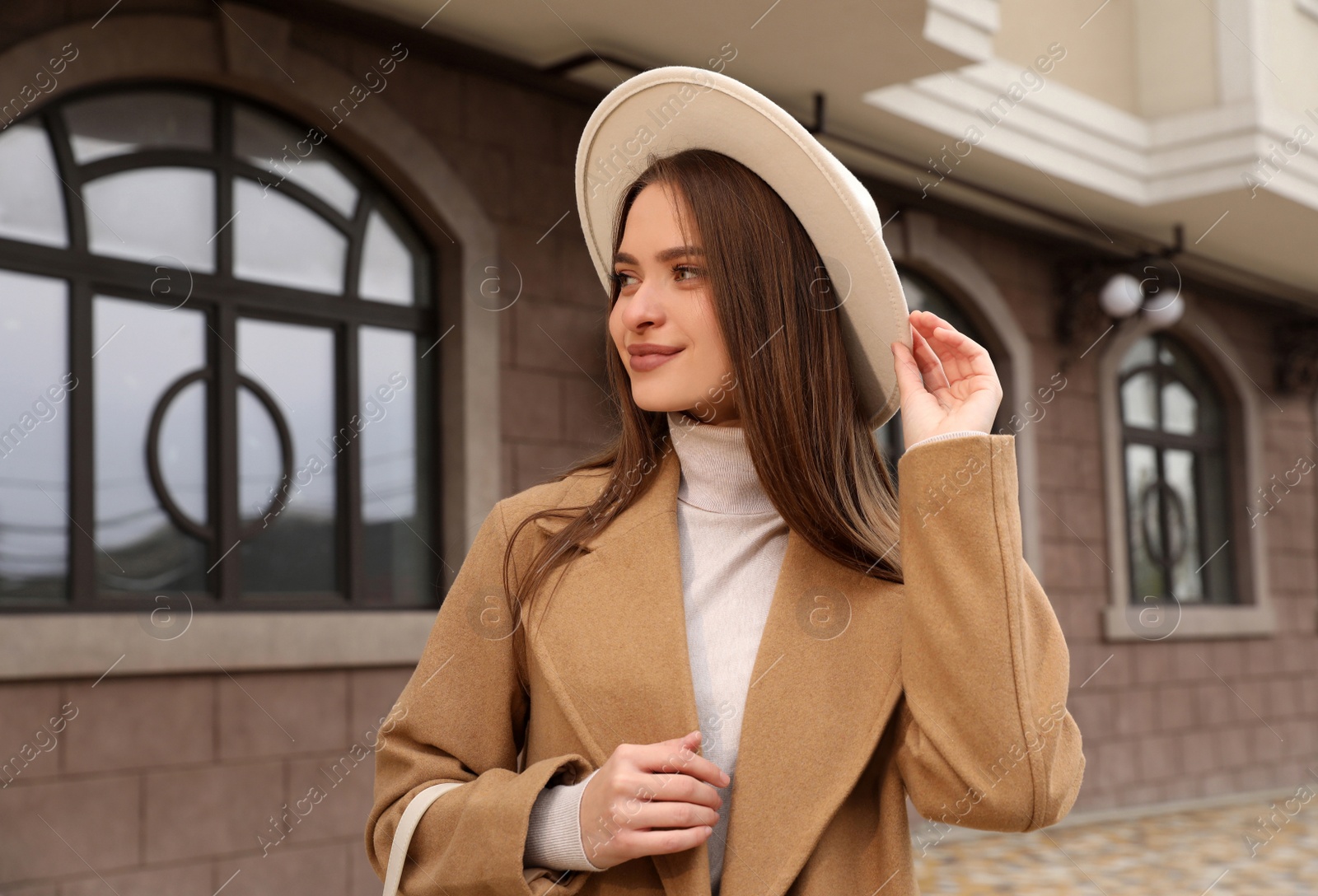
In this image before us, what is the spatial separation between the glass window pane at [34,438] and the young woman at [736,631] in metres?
3.01

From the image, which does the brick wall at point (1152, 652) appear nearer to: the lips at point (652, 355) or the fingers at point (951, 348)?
the fingers at point (951, 348)

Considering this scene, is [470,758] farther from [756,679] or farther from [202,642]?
[202,642]

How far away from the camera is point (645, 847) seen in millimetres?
1309

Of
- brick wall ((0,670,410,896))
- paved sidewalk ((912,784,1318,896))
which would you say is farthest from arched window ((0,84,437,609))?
paved sidewalk ((912,784,1318,896))

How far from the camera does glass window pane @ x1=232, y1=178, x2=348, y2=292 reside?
4621 mm

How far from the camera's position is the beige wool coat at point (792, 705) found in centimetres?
137

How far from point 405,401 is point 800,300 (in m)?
3.73

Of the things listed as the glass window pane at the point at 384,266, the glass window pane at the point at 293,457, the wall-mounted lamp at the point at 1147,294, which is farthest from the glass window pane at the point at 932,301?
the glass window pane at the point at 293,457

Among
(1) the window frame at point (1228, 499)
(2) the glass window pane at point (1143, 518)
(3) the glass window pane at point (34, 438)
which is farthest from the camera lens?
(2) the glass window pane at point (1143, 518)

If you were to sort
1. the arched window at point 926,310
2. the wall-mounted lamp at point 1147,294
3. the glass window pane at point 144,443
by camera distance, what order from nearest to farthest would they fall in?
the glass window pane at point 144,443 → the arched window at point 926,310 → the wall-mounted lamp at point 1147,294

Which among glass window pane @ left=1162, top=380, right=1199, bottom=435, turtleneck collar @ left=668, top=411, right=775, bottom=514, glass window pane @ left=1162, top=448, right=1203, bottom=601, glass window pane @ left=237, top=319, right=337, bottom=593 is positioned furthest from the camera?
glass window pane @ left=1162, top=380, right=1199, bottom=435

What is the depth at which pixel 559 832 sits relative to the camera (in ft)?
4.48

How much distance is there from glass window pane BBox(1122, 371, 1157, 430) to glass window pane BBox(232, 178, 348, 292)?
5842mm

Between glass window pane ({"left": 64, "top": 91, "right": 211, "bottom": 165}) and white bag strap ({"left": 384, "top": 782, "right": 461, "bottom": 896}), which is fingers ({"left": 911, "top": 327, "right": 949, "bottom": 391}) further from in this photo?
glass window pane ({"left": 64, "top": 91, "right": 211, "bottom": 165})
